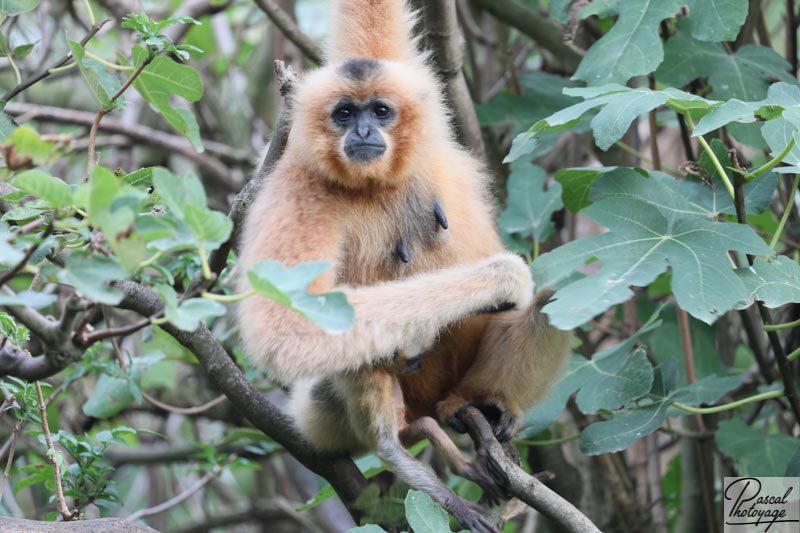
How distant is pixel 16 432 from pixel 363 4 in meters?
2.46

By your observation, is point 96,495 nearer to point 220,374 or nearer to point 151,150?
point 220,374

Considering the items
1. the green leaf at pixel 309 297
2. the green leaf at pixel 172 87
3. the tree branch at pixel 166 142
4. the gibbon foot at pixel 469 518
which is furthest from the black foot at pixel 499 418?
the tree branch at pixel 166 142

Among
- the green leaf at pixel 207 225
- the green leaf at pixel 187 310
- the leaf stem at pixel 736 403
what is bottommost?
the leaf stem at pixel 736 403

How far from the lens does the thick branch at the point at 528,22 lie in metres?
5.12

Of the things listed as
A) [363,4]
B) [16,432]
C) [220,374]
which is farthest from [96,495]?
[363,4]

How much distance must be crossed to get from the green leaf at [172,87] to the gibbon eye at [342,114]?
670mm

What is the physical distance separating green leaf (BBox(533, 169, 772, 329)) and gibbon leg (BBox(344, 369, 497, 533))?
80cm

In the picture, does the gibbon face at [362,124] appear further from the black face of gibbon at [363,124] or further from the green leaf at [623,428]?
the green leaf at [623,428]

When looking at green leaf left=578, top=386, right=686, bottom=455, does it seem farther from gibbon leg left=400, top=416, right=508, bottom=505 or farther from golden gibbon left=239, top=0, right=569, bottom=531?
gibbon leg left=400, top=416, right=508, bottom=505

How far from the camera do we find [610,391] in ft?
12.3

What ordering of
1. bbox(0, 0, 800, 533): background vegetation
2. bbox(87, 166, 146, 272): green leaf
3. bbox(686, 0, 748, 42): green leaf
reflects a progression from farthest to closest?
1. bbox(686, 0, 748, 42): green leaf
2. bbox(0, 0, 800, 533): background vegetation
3. bbox(87, 166, 146, 272): green leaf

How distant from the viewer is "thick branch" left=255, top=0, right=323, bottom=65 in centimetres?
470

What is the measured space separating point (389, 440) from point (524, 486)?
668mm

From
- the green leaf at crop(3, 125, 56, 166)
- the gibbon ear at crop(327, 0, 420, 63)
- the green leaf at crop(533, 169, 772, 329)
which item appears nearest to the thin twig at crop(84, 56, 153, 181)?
the green leaf at crop(3, 125, 56, 166)
